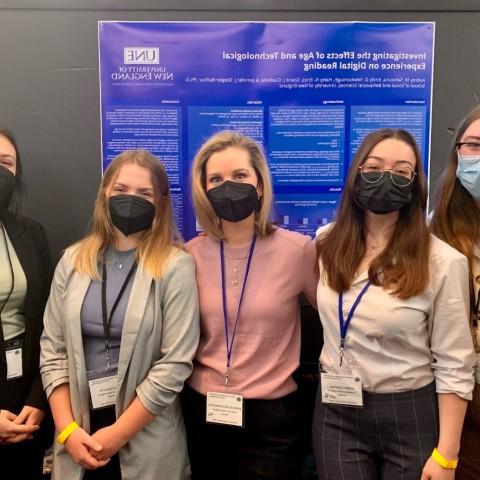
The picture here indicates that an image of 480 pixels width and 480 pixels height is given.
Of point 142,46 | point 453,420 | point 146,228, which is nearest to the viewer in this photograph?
point 453,420

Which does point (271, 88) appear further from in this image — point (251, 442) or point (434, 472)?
point (434, 472)

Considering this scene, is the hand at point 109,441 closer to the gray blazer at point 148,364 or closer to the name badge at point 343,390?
the gray blazer at point 148,364

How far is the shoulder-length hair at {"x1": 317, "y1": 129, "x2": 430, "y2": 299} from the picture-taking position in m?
1.43

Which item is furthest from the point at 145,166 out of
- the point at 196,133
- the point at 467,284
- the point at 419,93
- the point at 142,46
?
the point at 419,93

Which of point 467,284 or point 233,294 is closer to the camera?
point 467,284

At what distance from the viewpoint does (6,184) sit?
1750 mm

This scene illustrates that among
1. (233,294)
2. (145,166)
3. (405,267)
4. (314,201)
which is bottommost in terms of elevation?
(233,294)

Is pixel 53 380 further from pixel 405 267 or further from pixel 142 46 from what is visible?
pixel 142 46

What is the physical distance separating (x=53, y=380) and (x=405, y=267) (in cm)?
123

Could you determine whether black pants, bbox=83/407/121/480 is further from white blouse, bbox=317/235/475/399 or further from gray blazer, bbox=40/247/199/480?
white blouse, bbox=317/235/475/399

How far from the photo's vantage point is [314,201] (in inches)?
86.4

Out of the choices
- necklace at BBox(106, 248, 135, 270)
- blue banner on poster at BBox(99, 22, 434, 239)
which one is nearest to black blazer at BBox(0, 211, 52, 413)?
necklace at BBox(106, 248, 135, 270)

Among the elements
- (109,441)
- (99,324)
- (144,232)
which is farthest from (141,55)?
(109,441)

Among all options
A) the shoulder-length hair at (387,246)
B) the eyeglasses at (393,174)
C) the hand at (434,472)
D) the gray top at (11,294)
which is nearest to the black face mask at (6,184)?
the gray top at (11,294)
